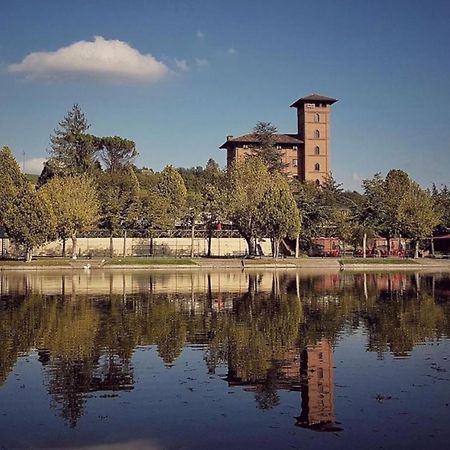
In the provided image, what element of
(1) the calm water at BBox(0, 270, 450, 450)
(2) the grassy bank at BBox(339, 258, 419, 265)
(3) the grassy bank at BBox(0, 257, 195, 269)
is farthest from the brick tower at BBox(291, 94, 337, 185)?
(1) the calm water at BBox(0, 270, 450, 450)

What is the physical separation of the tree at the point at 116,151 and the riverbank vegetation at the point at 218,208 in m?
26.8

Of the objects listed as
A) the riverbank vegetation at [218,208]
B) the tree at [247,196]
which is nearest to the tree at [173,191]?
the riverbank vegetation at [218,208]

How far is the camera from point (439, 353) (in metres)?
17.5

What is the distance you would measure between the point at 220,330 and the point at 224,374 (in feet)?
20.7

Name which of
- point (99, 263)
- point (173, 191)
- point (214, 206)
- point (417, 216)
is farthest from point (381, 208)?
point (99, 263)

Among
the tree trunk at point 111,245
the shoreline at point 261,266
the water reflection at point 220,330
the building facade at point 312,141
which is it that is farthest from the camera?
the building facade at point 312,141

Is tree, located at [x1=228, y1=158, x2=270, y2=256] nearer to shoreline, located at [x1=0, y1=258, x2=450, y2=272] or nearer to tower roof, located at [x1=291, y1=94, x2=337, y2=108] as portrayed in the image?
shoreline, located at [x1=0, y1=258, x2=450, y2=272]

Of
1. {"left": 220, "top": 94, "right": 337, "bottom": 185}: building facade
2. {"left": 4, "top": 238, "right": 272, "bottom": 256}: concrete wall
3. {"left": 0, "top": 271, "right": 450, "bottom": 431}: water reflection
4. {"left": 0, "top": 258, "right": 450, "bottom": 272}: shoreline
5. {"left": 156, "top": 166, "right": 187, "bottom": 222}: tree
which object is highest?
{"left": 220, "top": 94, "right": 337, "bottom": 185}: building facade

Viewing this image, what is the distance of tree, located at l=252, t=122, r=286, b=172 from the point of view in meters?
98.5

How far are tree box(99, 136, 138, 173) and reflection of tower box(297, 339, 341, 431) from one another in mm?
98927

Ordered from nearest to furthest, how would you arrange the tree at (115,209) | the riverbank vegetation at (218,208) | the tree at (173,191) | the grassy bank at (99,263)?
the grassy bank at (99,263)
the riverbank vegetation at (218,208)
the tree at (115,209)
the tree at (173,191)

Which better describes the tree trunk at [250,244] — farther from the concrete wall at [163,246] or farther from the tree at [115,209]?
the tree at [115,209]

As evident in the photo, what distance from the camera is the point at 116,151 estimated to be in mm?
114812

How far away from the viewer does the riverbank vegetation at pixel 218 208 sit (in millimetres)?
61250
